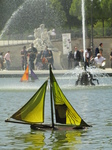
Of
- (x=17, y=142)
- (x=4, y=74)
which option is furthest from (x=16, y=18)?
(x=17, y=142)

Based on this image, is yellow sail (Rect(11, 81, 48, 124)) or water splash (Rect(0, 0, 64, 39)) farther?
water splash (Rect(0, 0, 64, 39))

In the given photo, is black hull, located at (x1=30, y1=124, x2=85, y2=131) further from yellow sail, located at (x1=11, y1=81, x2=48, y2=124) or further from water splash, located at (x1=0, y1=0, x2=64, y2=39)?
water splash, located at (x1=0, y1=0, x2=64, y2=39)

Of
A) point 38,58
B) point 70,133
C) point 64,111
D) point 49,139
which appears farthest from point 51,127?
point 38,58

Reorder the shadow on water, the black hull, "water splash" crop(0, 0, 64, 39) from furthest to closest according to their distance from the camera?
"water splash" crop(0, 0, 64, 39), the black hull, the shadow on water

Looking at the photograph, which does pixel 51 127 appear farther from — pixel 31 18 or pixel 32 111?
pixel 31 18

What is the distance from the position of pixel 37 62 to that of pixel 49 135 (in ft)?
104

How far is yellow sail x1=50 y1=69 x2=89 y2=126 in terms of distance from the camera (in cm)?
1500

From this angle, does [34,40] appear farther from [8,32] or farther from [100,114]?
[100,114]

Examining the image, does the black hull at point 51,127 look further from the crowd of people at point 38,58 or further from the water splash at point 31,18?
the water splash at point 31,18

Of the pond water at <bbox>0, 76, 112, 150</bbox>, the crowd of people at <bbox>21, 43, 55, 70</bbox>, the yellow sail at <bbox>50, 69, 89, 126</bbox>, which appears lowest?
the crowd of people at <bbox>21, 43, 55, 70</bbox>

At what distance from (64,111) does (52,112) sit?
25 centimetres

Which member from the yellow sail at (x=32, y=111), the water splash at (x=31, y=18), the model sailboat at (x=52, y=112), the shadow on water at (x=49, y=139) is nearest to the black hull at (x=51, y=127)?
the model sailboat at (x=52, y=112)

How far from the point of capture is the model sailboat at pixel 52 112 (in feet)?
49.1

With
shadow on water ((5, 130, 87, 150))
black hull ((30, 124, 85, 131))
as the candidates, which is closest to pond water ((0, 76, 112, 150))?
shadow on water ((5, 130, 87, 150))
